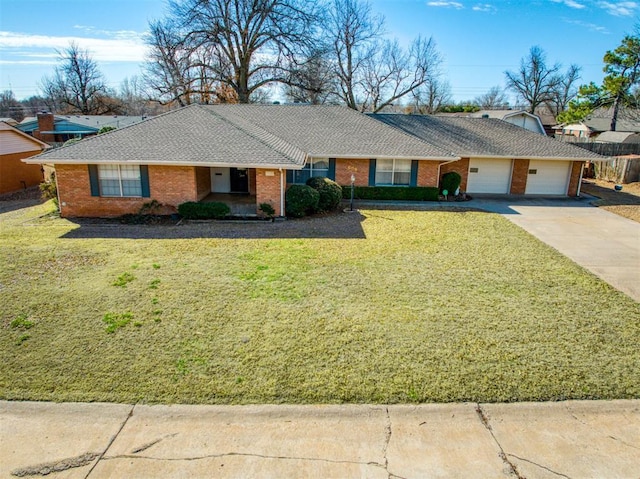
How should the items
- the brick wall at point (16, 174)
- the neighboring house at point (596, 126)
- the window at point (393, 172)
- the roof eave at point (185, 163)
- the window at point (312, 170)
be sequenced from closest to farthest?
the roof eave at point (185, 163)
the window at point (312, 170)
the window at point (393, 172)
the brick wall at point (16, 174)
the neighboring house at point (596, 126)

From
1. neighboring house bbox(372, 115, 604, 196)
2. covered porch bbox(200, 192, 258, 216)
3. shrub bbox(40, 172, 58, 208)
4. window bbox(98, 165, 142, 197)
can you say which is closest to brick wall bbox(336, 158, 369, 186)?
covered porch bbox(200, 192, 258, 216)

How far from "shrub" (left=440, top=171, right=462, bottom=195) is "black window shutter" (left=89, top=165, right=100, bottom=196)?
15005 millimetres

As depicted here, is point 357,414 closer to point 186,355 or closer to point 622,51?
point 186,355

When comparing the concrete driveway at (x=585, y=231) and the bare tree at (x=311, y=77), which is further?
the bare tree at (x=311, y=77)

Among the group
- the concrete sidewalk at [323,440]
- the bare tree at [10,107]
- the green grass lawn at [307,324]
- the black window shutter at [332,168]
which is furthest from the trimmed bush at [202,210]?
the bare tree at [10,107]

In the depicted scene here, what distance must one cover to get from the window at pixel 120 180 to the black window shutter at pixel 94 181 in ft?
0.32

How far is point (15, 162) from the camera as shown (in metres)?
23.5

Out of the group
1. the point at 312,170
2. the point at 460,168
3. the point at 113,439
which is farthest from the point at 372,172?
the point at 113,439

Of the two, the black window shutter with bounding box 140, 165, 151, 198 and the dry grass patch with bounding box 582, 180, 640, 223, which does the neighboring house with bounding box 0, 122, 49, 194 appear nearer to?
the black window shutter with bounding box 140, 165, 151, 198

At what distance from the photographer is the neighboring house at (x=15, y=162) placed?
22.7m

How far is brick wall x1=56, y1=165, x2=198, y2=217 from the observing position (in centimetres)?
1523

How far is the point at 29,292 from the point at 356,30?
39623 mm

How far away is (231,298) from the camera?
839cm

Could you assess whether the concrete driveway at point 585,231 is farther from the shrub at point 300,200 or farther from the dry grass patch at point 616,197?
the shrub at point 300,200
